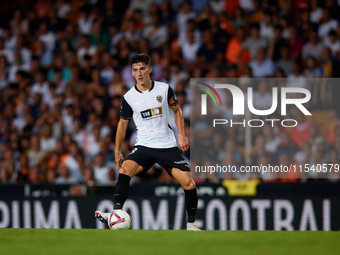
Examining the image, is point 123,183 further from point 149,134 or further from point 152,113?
point 152,113

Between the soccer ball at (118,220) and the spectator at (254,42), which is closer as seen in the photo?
the soccer ball at (118,220)

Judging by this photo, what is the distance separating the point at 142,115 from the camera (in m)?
6.96

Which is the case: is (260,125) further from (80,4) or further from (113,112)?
(80,4)

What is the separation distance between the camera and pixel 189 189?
6977mm

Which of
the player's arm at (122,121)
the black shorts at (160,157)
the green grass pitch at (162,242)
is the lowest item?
the green grass pitch at (162,242)

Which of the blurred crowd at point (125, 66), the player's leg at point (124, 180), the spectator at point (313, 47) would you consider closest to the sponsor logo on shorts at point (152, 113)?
the player's leg at point (124, 180)

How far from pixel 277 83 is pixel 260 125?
38.0 inches

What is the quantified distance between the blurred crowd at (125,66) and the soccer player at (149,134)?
311 centimetres

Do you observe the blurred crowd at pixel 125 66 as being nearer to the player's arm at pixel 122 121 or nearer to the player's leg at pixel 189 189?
the player's leg at pixel 189 189

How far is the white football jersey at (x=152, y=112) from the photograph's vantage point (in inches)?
272

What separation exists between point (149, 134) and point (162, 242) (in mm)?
1685

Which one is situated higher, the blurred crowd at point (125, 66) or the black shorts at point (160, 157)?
the blurred crowd at point (125, 66)

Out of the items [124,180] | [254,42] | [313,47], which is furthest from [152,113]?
[313,47]

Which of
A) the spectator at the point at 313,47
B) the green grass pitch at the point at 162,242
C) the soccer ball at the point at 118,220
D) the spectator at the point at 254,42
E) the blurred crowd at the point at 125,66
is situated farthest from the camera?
the spectator at the point at 254,42
